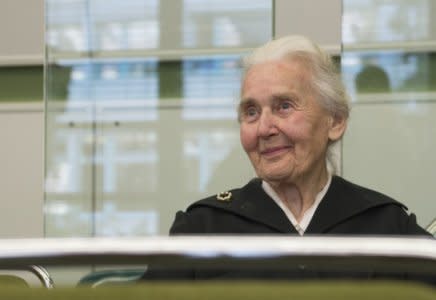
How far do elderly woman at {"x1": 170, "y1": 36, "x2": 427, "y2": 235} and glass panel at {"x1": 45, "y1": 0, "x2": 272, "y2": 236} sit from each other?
1655 millimetres

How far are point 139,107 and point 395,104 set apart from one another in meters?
1.11

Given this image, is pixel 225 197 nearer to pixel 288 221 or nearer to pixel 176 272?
pixel 288 221

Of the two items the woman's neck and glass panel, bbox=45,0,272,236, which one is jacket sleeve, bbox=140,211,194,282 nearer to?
the woman's neck

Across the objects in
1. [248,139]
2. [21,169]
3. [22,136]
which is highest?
[248,139]

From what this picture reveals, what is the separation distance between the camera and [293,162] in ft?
7.23

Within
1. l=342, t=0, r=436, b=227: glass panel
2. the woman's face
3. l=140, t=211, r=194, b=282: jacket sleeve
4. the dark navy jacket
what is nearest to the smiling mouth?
the woman's face

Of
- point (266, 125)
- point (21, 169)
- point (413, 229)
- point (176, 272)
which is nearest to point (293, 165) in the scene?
point (266, 125)

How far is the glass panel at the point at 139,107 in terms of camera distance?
3.98 meters

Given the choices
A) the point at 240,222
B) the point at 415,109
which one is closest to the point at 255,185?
the point at 240,222

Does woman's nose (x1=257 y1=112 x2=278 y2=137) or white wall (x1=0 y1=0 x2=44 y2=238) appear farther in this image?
white wall (x1=0 y1=0 x2=44 y2=238)

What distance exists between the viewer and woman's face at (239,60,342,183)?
220cm

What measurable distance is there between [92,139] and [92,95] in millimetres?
193

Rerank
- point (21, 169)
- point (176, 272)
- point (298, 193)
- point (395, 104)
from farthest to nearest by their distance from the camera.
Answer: point (21, 169) < point (395, 104) < point (298, 193) < point (176, 272)

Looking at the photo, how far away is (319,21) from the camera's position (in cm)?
393
